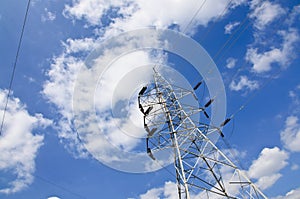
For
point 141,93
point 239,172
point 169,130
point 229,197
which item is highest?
point 141,93

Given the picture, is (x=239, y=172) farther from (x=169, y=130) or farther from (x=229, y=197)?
(x=169, y=130)

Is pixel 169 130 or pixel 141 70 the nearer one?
pixel 169 130

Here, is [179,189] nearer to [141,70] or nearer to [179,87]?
[179,87]

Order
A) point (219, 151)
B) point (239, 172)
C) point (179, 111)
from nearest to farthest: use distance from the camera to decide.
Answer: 1. point (239, 172)
2. point (219, 151)
3. point (179, 111)

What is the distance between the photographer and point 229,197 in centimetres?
946

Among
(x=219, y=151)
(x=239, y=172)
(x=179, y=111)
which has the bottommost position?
(x=239, y=172)

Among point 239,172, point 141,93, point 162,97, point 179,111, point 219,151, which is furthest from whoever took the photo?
point 141,93

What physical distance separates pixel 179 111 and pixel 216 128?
80.4 inches

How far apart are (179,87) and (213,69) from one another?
217 centimetres

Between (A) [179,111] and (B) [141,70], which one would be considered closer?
(A) [179,111]

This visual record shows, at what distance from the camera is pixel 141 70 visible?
49.2 ft

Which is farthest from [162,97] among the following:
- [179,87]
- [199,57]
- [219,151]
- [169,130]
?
[219,151]

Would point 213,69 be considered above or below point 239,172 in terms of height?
above

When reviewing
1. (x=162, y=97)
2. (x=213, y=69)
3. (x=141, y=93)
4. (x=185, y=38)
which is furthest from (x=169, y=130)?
(x=185, y=38)
